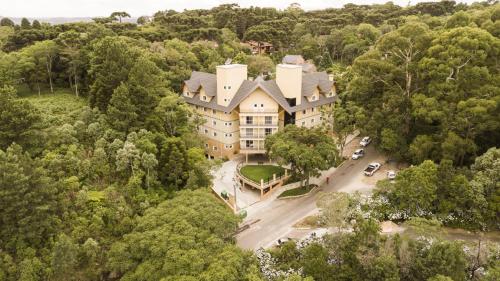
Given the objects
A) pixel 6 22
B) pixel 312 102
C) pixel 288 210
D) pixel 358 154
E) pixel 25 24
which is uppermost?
pixel 6 22

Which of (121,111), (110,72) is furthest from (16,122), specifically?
(110,72)

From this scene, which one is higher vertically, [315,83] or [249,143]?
[315,83]

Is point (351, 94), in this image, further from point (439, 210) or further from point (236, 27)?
point (236, 27)

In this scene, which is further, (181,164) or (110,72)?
(110,72)

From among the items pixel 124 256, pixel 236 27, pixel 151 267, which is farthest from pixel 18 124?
pixel 236 27

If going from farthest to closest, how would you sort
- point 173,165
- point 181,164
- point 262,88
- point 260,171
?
point 262,88, point 260,171, point 181,164, point 173,165

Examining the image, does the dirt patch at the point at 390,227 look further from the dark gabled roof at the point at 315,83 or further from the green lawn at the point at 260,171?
the dark gabled roof at the point at 315,83

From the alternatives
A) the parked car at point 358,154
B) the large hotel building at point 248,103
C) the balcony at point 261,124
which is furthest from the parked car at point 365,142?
the balcony at point 261,124

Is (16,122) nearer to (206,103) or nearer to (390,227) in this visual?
(206,103)

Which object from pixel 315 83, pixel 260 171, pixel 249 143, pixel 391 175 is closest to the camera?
pixel 391 175
